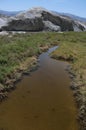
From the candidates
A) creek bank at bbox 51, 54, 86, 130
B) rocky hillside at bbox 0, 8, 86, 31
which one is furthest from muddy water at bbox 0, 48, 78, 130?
rocky hillside at bbox 0, 8, 86, 31

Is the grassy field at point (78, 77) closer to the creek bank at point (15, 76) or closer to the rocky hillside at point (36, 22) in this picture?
the creek bank at point (15, 76)

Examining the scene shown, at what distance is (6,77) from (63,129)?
10263 mm

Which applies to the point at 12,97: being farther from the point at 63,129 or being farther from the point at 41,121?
the point at 63,129

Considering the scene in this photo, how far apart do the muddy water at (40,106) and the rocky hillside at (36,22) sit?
53617 mm

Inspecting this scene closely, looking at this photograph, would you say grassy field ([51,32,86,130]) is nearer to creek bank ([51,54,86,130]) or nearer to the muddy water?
creek bank ([51,54,86,130])

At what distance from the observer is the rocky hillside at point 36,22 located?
7700 cm

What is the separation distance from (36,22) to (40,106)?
64.7 meters

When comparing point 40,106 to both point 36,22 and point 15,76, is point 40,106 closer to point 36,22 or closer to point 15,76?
Answer: point 15,76

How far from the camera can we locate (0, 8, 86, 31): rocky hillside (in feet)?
253

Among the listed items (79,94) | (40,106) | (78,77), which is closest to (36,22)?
(78,77)

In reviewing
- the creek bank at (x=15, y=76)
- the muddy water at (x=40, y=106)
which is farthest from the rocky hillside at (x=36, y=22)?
the muddy water at (x=40, y=106)

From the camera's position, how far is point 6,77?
23.1 m

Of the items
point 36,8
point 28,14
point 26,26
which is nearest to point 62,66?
point 26,26

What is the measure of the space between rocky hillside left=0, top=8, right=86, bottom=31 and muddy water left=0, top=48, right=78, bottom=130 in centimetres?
5362
